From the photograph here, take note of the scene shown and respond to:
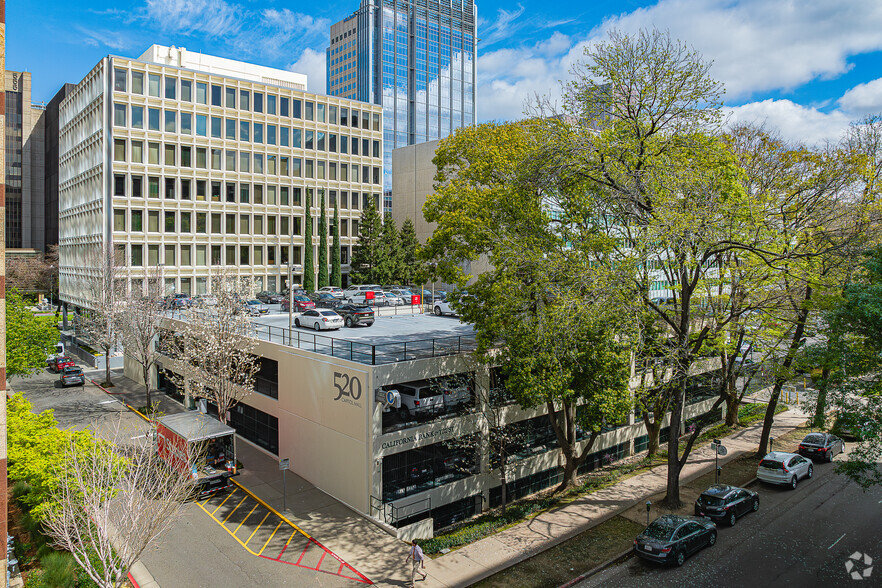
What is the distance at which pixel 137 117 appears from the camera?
57062 mm

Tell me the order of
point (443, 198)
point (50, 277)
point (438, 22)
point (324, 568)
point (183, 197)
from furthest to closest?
point (438, 22) < point (50, 277) < point (183, 197) < point (443, 198) < point (324, 568)

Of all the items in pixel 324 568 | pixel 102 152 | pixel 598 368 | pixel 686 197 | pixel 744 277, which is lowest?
pixel 324 568

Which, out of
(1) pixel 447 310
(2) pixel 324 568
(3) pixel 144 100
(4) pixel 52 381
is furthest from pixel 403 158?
(2) pixel 324 568

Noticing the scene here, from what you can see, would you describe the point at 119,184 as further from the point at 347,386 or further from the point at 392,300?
the point at 347,386

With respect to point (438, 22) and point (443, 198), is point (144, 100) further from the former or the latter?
point (438, 22)

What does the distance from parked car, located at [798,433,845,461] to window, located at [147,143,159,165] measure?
6151 centimetres

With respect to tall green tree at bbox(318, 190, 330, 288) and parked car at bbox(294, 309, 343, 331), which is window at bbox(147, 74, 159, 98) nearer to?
tall green tree at bbox(318, 190, 330, 288)

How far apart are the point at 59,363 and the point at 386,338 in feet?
108

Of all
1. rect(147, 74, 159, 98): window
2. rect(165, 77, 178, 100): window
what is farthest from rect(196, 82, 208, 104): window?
rect(147, 74, 159, 98): window

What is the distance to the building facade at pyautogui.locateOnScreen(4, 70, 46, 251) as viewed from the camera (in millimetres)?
99312

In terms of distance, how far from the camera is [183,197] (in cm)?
6041

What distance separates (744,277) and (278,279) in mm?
52455

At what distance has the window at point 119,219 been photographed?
2219 inches

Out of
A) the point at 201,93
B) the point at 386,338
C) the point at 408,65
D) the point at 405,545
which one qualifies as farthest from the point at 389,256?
the point at 408,65
